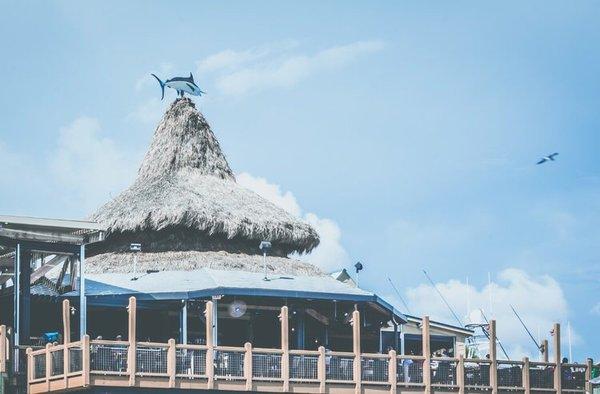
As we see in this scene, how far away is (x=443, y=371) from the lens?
5394cm

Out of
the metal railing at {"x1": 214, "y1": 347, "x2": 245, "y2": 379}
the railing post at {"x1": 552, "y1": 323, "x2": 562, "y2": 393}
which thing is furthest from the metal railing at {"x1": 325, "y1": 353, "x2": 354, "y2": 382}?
the railing post at {"x1": 552, "y1": 323, "x2": 562, "y2": 393}

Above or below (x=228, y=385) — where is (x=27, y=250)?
above

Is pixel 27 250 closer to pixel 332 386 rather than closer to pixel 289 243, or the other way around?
pixel 332 386

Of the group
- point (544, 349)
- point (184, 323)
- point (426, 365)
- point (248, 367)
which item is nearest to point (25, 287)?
point (184, 323)

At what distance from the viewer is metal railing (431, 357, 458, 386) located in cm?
5375

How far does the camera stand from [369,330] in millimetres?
61500

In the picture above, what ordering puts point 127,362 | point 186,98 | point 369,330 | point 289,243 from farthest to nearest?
point 186,98 → point 289,243 → point 369,330 → point 127,362

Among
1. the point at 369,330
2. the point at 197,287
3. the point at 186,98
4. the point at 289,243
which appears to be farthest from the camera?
the point at 186,98

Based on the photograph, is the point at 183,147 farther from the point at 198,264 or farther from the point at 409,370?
the point at 409,370

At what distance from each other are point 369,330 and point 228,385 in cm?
1170

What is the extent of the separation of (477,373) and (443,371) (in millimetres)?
1315

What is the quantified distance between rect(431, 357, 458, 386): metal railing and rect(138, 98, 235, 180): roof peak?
17.0 metres

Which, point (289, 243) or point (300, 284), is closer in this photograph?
point (300, 284)

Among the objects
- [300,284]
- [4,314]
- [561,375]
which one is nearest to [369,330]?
[300,284]
